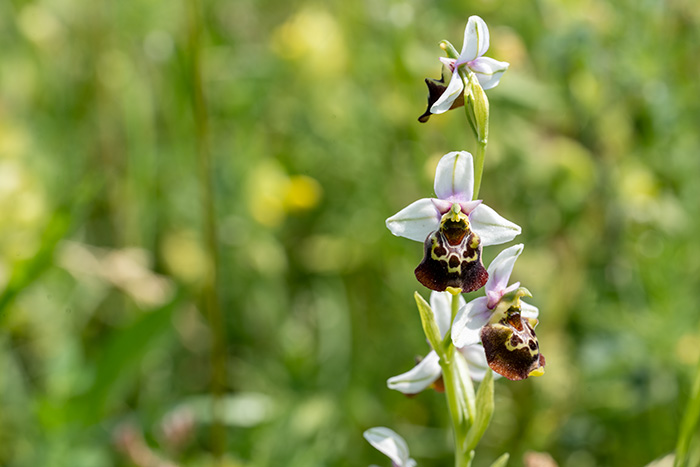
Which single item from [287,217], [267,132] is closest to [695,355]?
[287,217]

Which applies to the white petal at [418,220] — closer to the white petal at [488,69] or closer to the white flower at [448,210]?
the white flower at [448,210]

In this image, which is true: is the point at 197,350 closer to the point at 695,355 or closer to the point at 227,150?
the point at 227,150

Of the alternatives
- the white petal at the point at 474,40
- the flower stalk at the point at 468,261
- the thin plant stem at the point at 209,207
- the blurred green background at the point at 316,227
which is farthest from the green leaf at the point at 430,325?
the thin plant stem at the point at 209,207

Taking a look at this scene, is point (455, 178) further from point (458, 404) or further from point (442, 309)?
point (458, 404)

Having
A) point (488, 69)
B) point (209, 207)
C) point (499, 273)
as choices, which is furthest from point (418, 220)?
point (209, 207)

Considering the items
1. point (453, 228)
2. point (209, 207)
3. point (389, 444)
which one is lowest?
point (389, 444)

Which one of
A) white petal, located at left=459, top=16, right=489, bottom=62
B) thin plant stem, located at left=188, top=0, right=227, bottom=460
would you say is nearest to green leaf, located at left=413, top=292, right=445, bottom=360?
white petal, located at left=459, top=16, right=489, bottom=62
